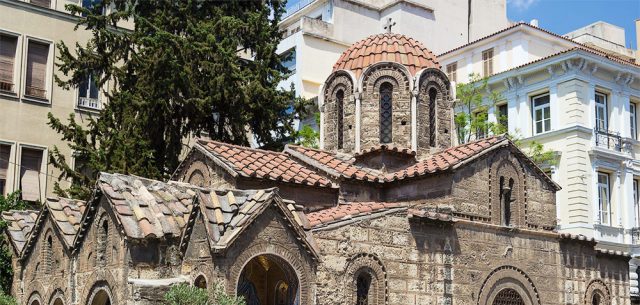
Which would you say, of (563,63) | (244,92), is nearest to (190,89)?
(244,92)

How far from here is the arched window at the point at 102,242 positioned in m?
16.0

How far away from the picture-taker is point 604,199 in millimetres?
30172

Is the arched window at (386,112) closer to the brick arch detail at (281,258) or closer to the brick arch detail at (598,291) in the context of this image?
the brick arch detail at (281,258)

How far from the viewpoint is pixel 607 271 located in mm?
20703

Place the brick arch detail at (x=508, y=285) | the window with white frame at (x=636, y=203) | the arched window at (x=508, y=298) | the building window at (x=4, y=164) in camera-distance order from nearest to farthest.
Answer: the brick arch detail at (x=508, y=285) < the arched window at (x=508, y=298) < the building window at (x=4, y=164) < the window with white frame at (x=636, y=203)

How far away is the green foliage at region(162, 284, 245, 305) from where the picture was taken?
1347 centimetres

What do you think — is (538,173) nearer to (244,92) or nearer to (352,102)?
(352,102)

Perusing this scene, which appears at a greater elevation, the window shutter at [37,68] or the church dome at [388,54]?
the window shutter at [37,68]

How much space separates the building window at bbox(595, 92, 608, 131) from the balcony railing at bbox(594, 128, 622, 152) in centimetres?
24

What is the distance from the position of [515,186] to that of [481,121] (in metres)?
9.82

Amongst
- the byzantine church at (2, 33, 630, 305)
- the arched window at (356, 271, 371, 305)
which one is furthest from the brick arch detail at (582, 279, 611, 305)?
A: the arched window at (356, 271, 371, 305)

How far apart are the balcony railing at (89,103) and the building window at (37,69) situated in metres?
1.44

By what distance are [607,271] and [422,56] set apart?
273 inches

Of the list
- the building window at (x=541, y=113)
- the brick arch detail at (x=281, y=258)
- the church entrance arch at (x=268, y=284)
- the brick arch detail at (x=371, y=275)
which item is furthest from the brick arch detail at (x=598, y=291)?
the building window at (x=541, y=113)
